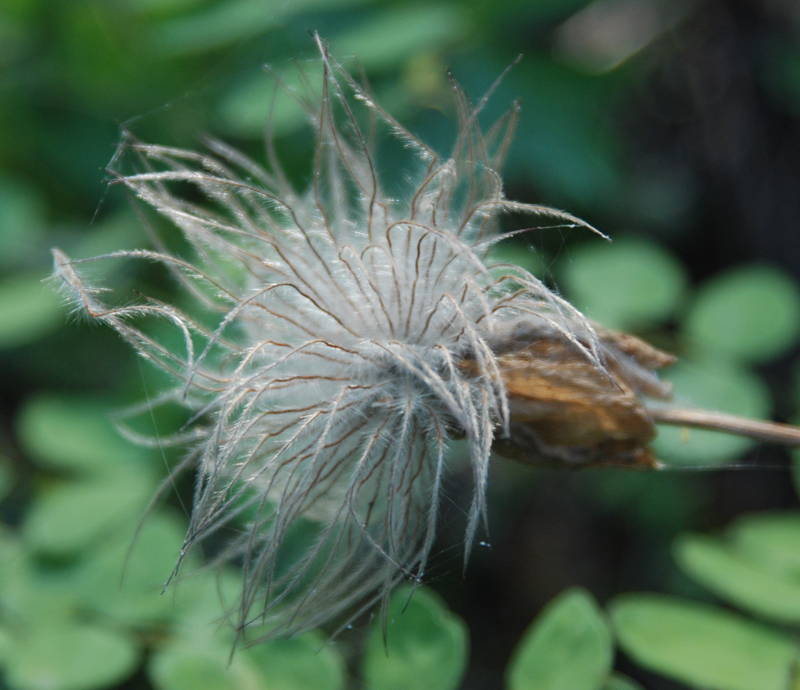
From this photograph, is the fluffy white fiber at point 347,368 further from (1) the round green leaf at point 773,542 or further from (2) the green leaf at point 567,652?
(1) the round green leaf at point 773,542

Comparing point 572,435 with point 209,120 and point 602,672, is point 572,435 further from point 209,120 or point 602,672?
point 209,120

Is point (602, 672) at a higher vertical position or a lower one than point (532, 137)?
lower

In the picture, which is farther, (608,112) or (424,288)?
(608,112)

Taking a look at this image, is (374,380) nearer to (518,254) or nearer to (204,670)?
(204,670)

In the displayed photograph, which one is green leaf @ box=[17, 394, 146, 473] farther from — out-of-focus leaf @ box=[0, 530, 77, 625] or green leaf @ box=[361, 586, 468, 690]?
green leaf @ box=[361, 586, 468, 690]

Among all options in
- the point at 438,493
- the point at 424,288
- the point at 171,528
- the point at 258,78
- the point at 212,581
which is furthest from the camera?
the point at 258,78

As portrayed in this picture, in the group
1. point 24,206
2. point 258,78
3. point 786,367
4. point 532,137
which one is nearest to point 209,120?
point 258,78

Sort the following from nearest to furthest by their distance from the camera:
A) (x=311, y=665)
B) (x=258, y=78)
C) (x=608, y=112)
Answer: (x=311, y=665) → (x=258, y=78) → (x=608, y=112)

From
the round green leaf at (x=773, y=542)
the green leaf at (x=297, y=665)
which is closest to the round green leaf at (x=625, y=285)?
the round green leaf at (x=773, y=542)
